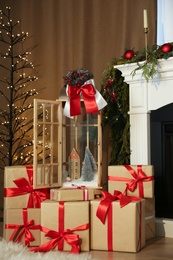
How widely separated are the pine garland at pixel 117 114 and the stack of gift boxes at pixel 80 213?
42cm

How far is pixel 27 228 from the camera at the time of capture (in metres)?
3.11

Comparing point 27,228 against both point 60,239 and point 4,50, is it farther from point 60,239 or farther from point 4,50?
point 4,50

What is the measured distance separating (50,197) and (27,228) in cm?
30

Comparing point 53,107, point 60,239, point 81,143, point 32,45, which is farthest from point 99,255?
point 32,45

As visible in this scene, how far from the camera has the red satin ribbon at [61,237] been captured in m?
2.79

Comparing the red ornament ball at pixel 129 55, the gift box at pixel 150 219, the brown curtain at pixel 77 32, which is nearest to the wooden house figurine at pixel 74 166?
the gift box at pixel 150 219

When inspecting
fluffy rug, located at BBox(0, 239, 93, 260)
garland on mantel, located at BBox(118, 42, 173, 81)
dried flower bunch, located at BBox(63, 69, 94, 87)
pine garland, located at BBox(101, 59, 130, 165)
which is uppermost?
garland on mantel, located at BBox(118, 42, 173, 81)

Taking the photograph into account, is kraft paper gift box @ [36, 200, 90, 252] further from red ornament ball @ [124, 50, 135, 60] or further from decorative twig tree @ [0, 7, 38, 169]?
decorative twig tree @ [0, 7, 38, 169]

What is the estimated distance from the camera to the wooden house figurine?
336 cm

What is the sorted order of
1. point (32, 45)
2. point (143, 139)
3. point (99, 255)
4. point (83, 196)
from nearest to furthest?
point (99, 255) → point (83, 196) → point (143, 139) → point (32, 45)

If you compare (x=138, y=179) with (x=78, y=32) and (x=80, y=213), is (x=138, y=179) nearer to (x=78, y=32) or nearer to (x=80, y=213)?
(x=80, y=213)

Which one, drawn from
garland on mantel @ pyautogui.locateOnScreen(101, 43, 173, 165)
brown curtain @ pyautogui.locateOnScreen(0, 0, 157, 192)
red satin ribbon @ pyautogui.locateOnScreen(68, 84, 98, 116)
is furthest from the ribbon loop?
brown curtain @ pyautogui.locateOnScreen(0, 0, 157, 192)

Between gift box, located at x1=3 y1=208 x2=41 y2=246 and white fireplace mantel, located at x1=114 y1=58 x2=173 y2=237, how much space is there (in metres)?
0.96

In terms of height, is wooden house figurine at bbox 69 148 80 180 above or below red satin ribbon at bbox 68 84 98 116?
below
